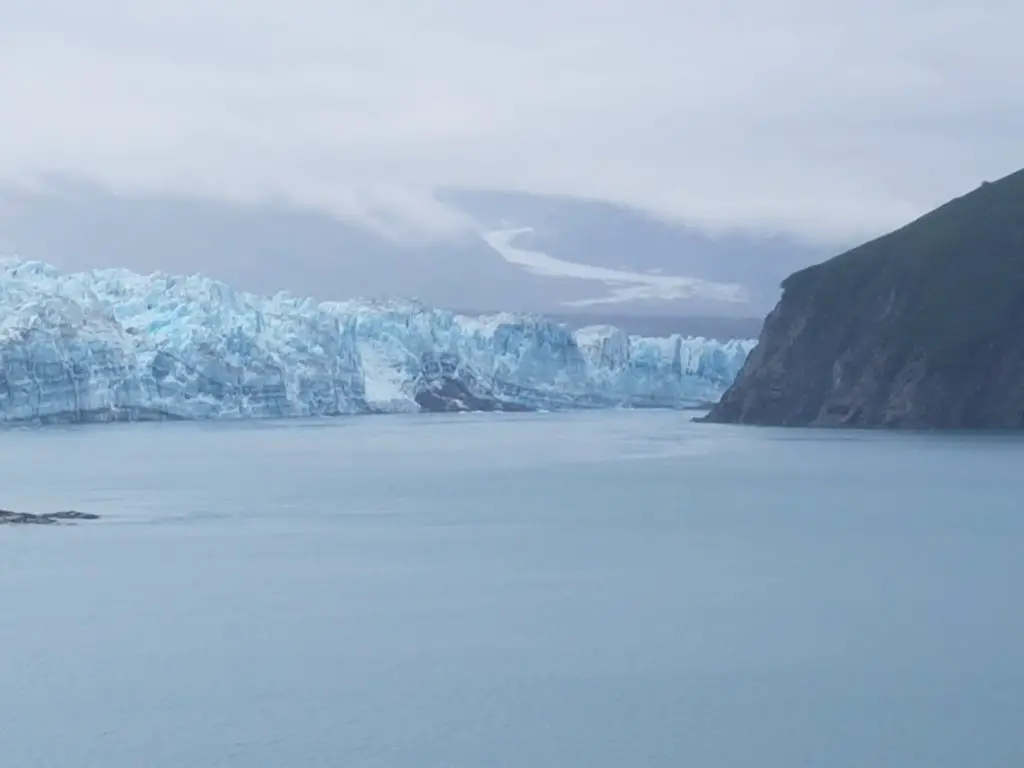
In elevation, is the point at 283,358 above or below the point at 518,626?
above

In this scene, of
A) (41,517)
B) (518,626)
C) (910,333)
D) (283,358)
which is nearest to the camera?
(518,626)

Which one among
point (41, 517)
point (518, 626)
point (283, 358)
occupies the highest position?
point (283, 358)

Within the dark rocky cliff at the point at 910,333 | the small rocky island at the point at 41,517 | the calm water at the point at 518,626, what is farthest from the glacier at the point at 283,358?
the small rocky island at the point at 41,517

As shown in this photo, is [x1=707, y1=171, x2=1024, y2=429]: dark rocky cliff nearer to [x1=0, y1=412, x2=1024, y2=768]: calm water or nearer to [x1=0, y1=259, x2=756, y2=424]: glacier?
[x1=0, y1=259, x2=756, y2=424]: glacier

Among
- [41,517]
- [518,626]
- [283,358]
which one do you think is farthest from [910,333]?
[518,626]

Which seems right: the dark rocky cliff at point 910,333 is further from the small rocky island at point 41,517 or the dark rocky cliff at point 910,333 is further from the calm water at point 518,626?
the small rocky island at point 41,517

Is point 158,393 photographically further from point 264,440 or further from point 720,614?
point 720,614

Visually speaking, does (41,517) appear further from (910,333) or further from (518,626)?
(910,333)
